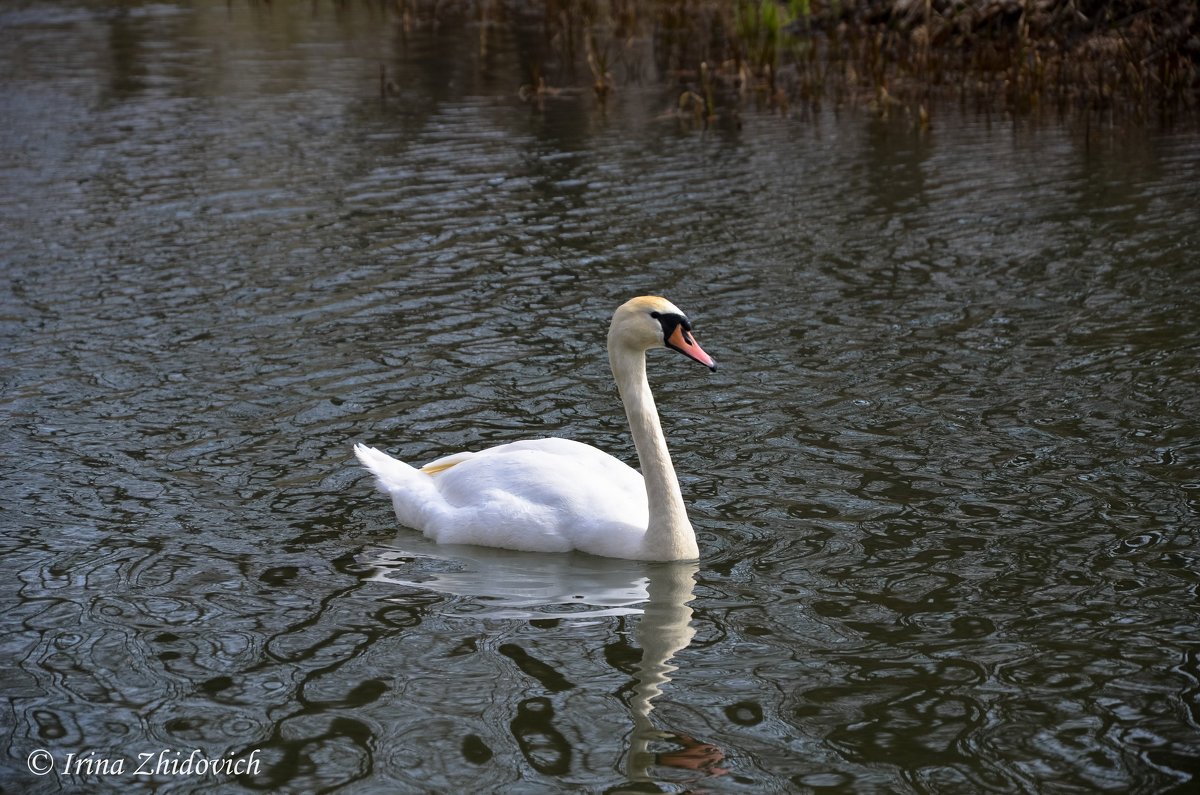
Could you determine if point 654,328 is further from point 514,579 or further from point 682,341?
point 514,579

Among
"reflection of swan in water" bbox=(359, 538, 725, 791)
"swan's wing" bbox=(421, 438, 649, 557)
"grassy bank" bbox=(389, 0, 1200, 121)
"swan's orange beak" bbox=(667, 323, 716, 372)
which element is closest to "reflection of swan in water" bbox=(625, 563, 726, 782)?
"reflection of swan in water" bbox=(359, 538, 725, 791)

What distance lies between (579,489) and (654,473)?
514 millimetres

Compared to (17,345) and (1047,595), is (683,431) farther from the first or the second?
(17,345)

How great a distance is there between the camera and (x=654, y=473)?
6.78 metres

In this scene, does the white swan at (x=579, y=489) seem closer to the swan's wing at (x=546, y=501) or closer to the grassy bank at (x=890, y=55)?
the swan's wing at (x=546, y=501)

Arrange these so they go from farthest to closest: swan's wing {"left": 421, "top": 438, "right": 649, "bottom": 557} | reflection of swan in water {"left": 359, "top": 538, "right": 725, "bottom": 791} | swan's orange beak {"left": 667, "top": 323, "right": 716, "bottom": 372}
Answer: swan's wing {"left": 421, "top": 438, "right": 649, "bottom": 557}
swan's orange beak {"left": 667, "top": 323, "right": 716, "bottom": 372}
reflection of swan in water {"left": 359, "top": 538, "right": 725, "bottom": 791}

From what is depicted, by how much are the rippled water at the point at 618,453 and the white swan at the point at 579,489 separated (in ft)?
0.50

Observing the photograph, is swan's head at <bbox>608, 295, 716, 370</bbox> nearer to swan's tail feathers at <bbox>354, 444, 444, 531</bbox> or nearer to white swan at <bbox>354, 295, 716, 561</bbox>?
white swan at <bbox>354, 295, 716, 561</bbox>

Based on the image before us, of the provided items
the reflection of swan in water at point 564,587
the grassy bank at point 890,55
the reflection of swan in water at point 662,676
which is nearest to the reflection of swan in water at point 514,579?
the reflection of swan in water at point 564,587

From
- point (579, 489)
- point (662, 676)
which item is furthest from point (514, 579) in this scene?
point (662, 676)

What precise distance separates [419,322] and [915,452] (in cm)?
448

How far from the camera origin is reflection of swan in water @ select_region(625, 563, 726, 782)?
199 inches

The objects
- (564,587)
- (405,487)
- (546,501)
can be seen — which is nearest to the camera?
(564,587)

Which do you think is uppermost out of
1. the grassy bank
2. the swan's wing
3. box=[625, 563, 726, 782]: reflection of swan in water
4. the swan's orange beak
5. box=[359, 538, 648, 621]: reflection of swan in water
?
the grassy bank
